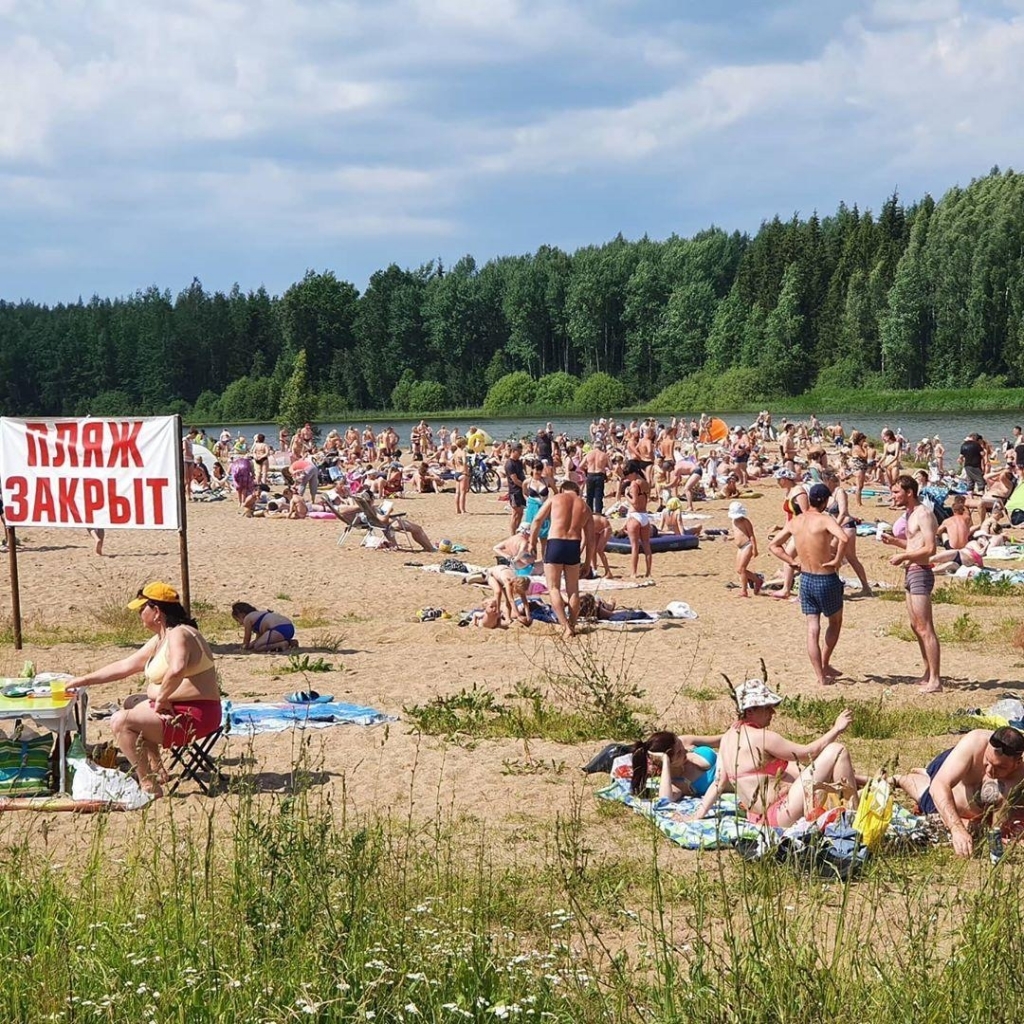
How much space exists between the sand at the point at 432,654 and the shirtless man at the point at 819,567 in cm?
34

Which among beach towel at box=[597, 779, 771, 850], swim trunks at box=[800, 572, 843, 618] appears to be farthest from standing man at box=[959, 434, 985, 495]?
beach towel at box=[597, 779, 771, 850]

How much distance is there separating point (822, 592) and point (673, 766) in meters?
3.15

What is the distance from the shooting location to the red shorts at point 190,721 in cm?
680

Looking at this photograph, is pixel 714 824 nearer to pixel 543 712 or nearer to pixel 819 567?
pixel 543 712

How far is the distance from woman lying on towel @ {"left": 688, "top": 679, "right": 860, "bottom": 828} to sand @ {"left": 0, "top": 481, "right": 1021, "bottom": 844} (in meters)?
0.67

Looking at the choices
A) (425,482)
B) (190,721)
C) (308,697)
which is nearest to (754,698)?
(190,721)

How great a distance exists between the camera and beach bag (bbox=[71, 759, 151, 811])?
667 centimetres

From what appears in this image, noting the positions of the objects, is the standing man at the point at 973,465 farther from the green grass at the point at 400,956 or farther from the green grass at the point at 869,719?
the green grass at the point at 400,956

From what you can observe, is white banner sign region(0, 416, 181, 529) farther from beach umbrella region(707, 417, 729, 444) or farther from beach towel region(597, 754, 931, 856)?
beach umbrella region(707, 417, 729, 444)

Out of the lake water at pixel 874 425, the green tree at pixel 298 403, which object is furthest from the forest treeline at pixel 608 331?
the green tree at pixel 298 403

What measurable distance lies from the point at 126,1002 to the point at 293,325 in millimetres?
96270

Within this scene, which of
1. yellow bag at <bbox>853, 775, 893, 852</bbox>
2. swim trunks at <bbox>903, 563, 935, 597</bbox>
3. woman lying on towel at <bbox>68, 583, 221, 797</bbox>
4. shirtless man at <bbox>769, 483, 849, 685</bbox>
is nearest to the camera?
yellow bag at <bbox>853, 775, 893, 852</bbox>

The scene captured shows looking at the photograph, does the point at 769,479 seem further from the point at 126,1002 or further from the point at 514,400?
the point at 514,400

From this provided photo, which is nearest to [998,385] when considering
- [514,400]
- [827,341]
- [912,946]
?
[827,341]
